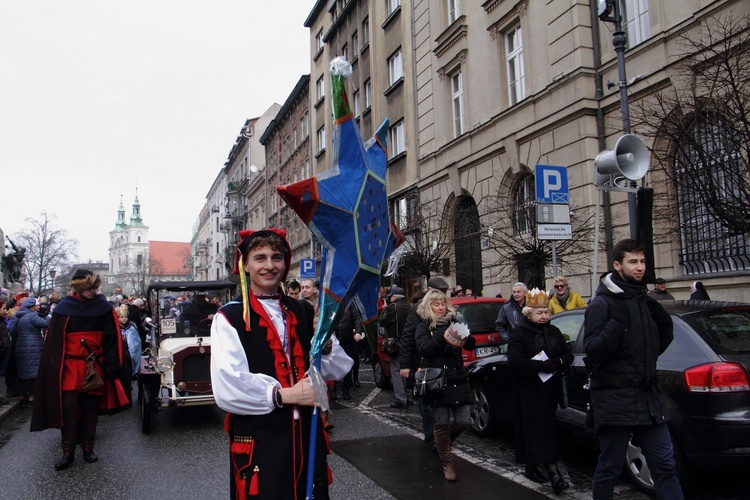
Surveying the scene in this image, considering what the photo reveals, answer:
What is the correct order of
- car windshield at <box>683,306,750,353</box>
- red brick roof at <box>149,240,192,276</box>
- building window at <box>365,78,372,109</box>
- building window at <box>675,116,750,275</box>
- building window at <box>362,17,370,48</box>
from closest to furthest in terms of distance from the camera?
car windshield at <box>683,306,750,353</box> < building window at <box>675,116,750,275</box> < building window at <box>365,78,372,109</box> < building window at <box>362,17,370,48</box> < red brick roof at <box>149,240,192,276</box>

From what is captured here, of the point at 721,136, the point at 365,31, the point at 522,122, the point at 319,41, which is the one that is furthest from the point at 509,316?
the point at 319,41

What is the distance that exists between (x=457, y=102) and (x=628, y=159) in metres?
13.0

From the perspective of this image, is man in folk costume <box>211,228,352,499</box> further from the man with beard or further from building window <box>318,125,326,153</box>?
building window <box>318,125,326,153</box>

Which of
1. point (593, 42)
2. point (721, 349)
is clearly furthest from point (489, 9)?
point (721, 349)

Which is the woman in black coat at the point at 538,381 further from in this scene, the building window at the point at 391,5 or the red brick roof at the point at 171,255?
the red brick roof at the point at 171,255

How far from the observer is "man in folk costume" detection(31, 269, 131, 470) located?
6305 mm

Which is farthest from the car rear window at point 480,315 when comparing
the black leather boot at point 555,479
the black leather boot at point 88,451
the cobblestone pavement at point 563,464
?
the black leather boot at point 88,451

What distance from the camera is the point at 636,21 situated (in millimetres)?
13156

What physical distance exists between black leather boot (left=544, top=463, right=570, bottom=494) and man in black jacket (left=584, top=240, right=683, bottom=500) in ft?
3.33

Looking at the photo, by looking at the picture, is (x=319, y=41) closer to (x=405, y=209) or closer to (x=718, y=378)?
(x=405, y=209)

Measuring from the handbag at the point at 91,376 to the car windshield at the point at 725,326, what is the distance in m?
5.76

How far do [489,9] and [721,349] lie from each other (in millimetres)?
15129

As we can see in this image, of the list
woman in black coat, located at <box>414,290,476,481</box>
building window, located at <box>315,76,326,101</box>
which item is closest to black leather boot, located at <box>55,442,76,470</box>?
woman in black coat, located at <box>414,290,476,481</box>

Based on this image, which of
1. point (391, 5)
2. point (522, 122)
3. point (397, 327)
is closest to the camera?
point (397, 327)
